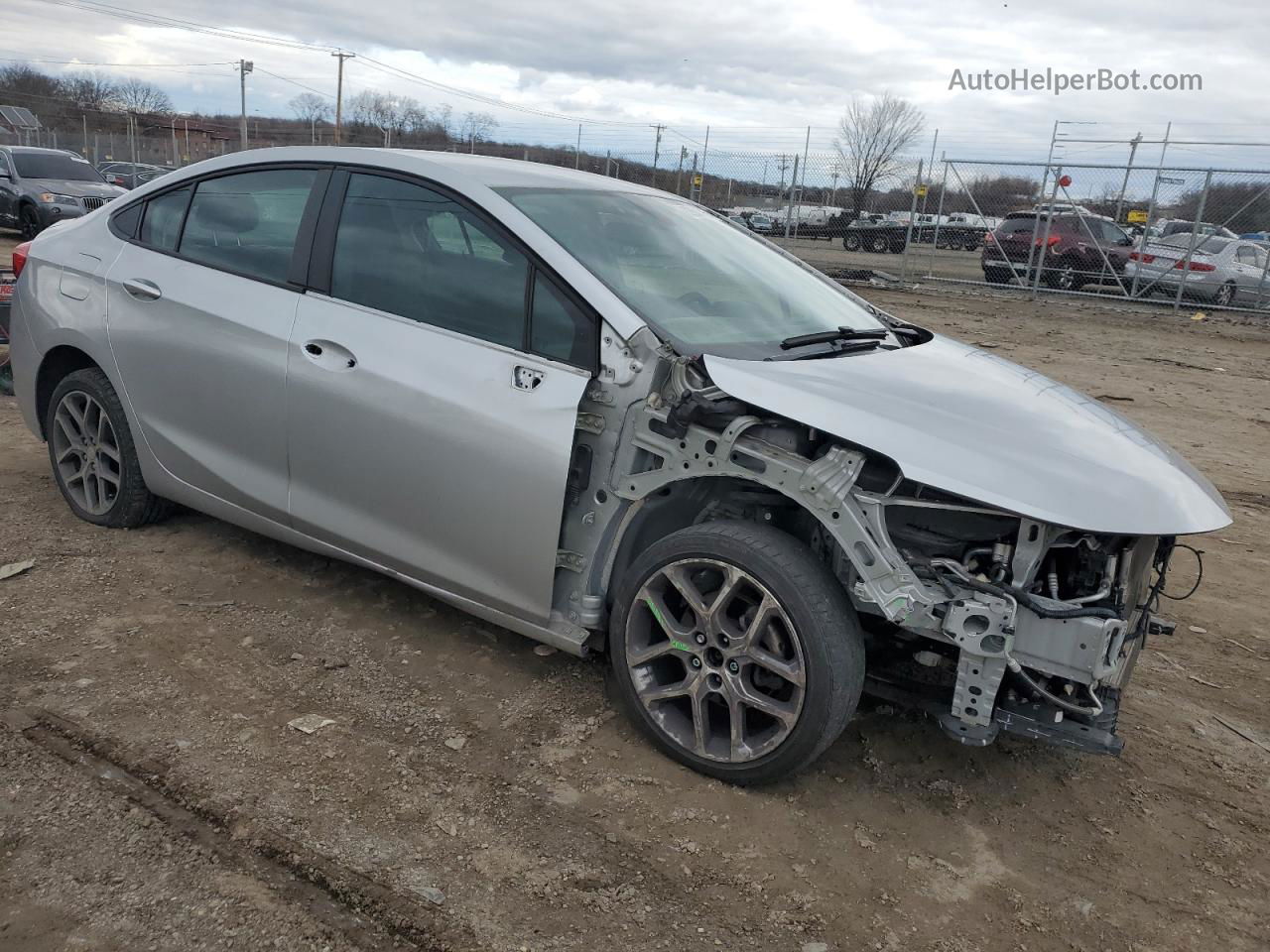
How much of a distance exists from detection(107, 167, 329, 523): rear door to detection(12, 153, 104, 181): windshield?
1488 centimetres

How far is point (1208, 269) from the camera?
1675cm

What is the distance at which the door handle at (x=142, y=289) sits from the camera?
3879 millimetres

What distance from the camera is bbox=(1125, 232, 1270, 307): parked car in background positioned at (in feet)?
55.0

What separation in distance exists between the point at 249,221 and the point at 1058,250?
1725cm

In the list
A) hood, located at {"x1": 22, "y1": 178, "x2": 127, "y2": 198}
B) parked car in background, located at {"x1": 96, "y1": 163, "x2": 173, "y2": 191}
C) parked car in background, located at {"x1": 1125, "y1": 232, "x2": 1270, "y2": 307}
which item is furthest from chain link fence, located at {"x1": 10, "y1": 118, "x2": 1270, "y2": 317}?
parked car in background, located at {"x1": 96, "y1": 163, "x2": 173, "y2": 191}

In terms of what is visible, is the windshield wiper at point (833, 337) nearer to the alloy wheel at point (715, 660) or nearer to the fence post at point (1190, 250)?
the alloy wheel at point (715, 660)

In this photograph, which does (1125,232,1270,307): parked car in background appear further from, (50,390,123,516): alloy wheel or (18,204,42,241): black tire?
(18,204,42,241): black tire

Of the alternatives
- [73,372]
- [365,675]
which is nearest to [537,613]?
[365,675]

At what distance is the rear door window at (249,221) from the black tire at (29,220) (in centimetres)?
1442

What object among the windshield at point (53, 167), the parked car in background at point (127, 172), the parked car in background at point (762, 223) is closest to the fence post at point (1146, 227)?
the parked car in background at point (762, 223)

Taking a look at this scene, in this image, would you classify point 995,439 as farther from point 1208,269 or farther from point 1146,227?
point 1208,269

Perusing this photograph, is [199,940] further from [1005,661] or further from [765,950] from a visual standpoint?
[1005,661]

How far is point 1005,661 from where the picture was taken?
8.13 ft

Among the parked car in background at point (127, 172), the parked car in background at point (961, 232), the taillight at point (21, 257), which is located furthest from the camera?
the parked car in background at point (127, 172)
